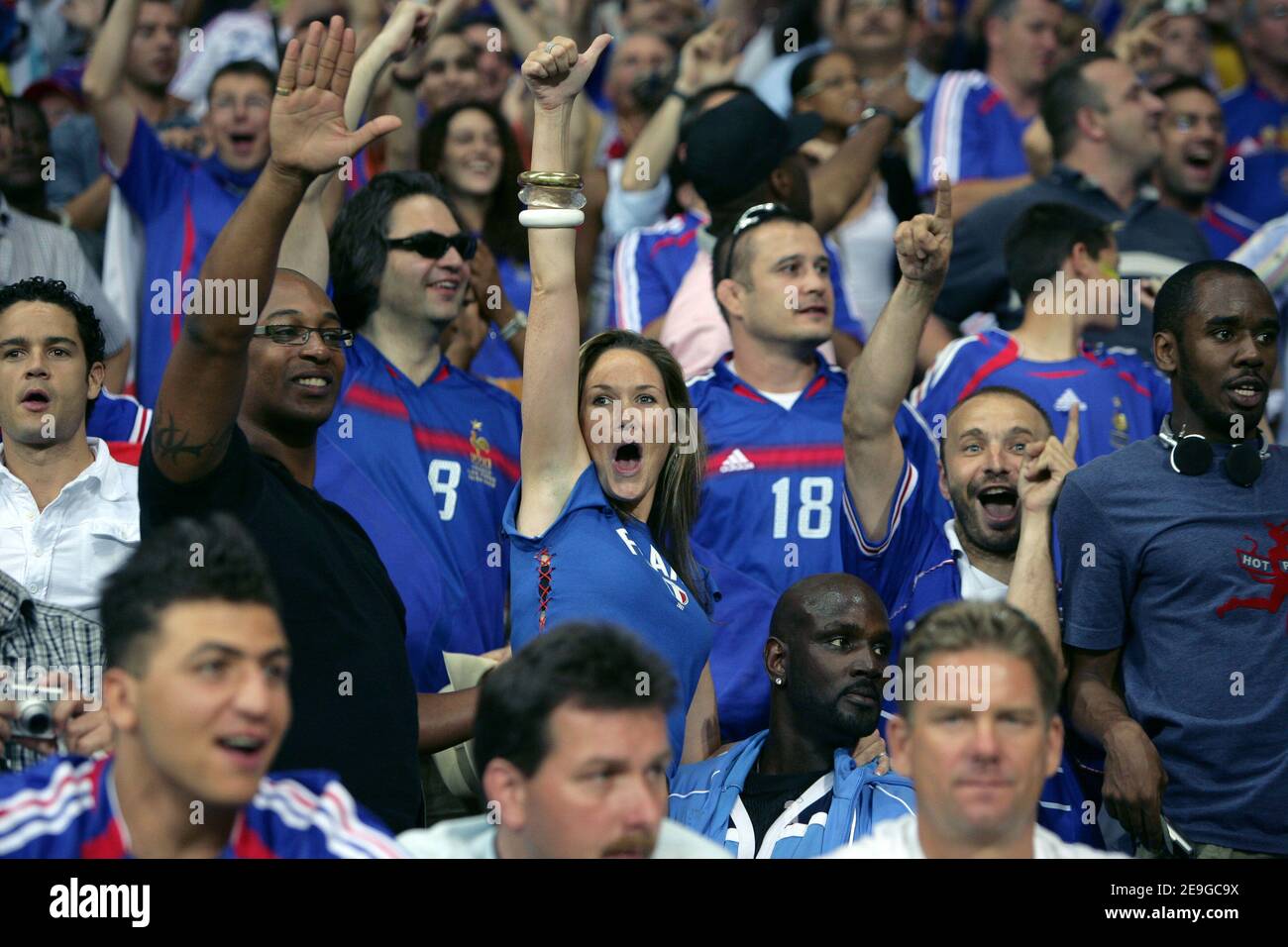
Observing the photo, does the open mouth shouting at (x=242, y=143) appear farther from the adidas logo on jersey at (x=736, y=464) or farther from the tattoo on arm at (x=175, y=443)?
the tattoo on arm at (x=175, y=443)

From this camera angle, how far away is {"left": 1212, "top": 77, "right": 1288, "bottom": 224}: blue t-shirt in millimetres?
8258

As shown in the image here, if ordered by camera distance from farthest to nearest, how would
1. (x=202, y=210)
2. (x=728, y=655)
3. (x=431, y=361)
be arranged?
1. (x=202, y=210)
2. (x=431, y=361)
3. (x=728, y=655)

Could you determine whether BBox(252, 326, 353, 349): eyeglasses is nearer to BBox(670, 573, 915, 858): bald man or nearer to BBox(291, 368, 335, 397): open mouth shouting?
BBox(291, 368, 335, 397): open mouth shouting

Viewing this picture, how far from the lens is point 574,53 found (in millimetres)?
4402

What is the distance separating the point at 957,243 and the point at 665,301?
1102 mm

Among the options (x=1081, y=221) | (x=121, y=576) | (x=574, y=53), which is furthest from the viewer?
(x=1081, y=221)

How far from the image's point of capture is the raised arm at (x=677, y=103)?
7727 millimetres

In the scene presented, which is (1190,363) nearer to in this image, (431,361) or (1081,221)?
(1081,221)

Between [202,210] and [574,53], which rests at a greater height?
[202,210]

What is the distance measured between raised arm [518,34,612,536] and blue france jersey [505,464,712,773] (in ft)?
0.15

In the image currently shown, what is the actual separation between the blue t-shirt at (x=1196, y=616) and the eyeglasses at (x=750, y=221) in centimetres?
160

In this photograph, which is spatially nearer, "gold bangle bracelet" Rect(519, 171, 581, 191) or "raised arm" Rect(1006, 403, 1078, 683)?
"gold bangle bracelet" Rect(519, 171, 581, 191)

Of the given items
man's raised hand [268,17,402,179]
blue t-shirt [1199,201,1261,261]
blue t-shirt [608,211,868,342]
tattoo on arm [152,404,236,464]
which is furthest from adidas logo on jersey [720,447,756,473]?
blue t-shirt [1199,201,1261,261]
